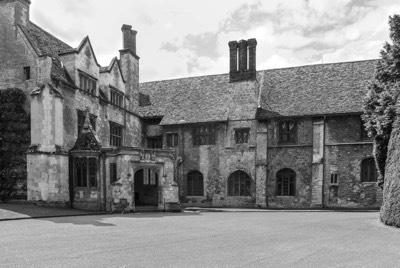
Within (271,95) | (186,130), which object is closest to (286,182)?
(271,95)

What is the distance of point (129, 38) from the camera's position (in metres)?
Answer: 30.4

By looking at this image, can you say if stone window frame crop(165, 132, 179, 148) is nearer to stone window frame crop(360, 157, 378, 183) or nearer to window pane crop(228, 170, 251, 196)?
window pane crop(228, 170, 251, 196)

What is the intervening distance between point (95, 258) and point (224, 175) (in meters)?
20.4

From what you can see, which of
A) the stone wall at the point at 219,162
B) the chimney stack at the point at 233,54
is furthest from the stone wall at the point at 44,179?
the chimney stack at the point at 233,54

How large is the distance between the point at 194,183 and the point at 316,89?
13065mm

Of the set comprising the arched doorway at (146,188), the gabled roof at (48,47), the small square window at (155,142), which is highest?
the gabled roof at (48,47)

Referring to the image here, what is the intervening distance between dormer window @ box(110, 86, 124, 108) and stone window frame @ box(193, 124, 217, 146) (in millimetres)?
6651

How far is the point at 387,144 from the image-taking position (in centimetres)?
1780

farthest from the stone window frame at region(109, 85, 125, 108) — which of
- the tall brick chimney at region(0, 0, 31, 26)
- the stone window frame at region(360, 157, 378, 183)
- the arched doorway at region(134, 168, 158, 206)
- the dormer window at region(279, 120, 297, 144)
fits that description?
the stone window frame at region(360, 157, 378, 183)

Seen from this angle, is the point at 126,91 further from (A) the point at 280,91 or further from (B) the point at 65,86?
(A) the point at 280,91

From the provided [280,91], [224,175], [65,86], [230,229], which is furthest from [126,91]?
[230,229]

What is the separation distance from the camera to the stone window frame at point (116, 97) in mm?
26641

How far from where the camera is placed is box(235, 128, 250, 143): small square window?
91.1 ft

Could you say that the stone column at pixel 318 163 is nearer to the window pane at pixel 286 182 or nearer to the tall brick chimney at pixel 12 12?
the window pane at pixel 286 182
